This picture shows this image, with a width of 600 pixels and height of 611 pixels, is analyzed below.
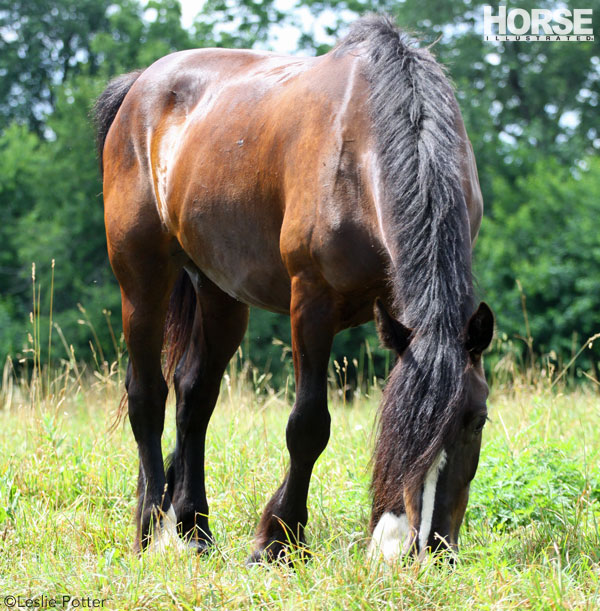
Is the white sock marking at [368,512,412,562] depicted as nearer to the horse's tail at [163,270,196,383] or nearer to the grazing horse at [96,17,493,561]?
the grazing horse at [96,17,493,561]

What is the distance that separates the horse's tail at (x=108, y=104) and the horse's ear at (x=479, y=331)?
2.98m

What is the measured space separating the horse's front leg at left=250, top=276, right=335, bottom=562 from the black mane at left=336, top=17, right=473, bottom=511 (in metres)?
0.40

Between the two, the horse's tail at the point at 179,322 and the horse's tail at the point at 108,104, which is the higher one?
the horse's tail at the point at 108,104

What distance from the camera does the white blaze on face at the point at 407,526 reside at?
2537 millimetres

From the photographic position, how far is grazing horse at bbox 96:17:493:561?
8.51 ft

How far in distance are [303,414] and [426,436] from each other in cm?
79

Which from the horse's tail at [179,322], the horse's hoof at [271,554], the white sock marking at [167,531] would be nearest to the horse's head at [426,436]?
the horse's hoof at [271,554]

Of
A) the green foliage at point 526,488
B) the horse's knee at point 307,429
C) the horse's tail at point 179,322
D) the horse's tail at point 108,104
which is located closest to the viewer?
the horse's knee at point 307,429

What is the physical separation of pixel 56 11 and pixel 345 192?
29854mm

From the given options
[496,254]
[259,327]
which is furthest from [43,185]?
[496,254]

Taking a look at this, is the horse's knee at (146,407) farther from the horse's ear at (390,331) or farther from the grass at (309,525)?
the horse's ear at (390,331)

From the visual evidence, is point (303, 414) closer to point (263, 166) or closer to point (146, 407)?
point (263, 166)

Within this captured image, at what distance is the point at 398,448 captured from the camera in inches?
101

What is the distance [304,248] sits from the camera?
3123 mm
